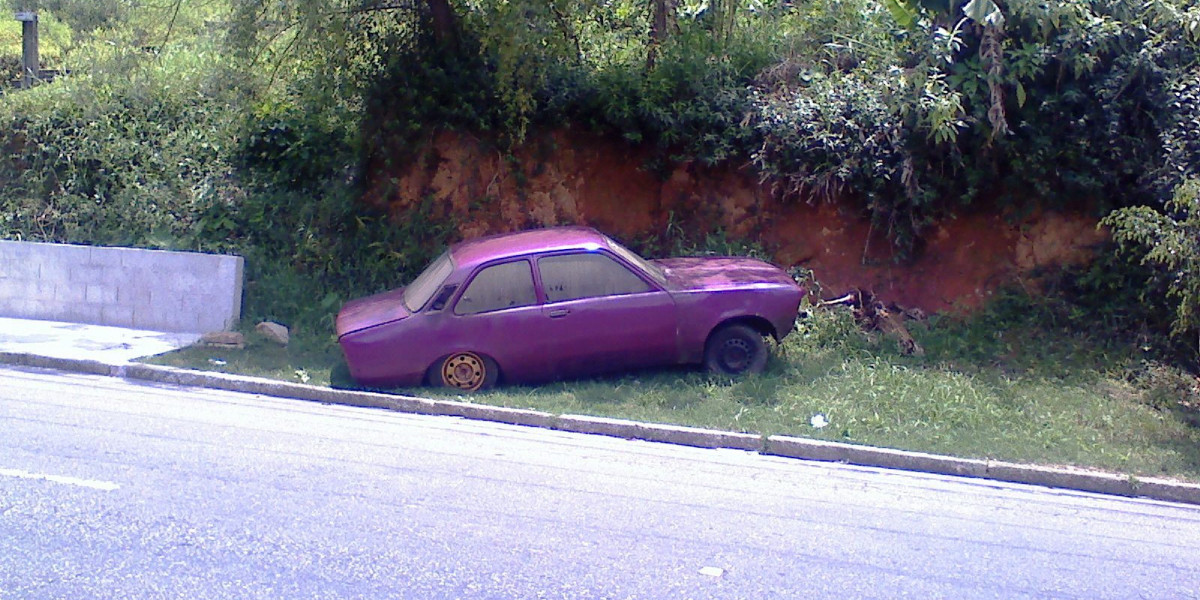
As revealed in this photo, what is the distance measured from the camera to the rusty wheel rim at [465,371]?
1030cm

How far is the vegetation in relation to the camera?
33.0 ft

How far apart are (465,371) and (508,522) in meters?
3.97

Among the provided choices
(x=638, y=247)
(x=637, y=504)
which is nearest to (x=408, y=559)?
(x=637, y=504)

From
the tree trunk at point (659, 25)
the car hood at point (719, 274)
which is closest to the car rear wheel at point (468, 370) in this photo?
the car hood at point (719, 274)

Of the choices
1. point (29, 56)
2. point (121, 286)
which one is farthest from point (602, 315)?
point (29, 56)

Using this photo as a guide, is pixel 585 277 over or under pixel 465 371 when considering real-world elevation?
over

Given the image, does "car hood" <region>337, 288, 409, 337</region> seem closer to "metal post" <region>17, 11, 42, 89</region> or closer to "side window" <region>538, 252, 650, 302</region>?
"side window" <region>538, 252, 650, 302</region>

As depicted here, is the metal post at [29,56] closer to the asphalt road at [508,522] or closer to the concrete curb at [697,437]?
the concrete curb at [697,437]

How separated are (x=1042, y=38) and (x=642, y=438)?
667 centimetres

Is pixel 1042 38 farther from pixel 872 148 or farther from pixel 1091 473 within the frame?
pixel 1091 473

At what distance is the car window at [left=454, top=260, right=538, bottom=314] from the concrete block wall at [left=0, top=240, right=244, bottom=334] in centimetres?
417

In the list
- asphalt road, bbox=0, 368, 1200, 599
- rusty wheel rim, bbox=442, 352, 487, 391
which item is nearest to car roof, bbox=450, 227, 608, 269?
rusty wheel rim, bbox=442, 352, 487, 391

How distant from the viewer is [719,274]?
35.2 feet

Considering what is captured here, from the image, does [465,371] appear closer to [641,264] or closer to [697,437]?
[641,264]
